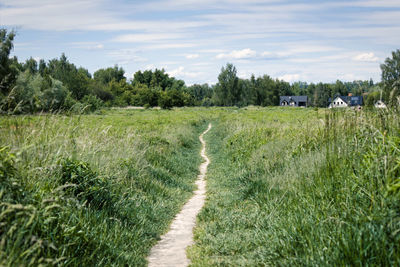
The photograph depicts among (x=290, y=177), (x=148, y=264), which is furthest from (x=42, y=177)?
(x=290, y=177)

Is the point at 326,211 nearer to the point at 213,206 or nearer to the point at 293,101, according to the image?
the point at 213,206

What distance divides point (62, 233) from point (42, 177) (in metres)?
1.13

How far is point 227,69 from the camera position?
3903 inches

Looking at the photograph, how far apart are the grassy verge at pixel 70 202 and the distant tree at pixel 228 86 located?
298ft

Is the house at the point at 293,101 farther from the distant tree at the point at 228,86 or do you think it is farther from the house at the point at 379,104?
the house at the point at 379,104

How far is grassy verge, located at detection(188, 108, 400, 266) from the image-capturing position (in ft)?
12.8

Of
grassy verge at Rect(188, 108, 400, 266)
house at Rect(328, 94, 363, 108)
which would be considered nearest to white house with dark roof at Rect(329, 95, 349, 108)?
house at Rect(328, 94, 363, 108)

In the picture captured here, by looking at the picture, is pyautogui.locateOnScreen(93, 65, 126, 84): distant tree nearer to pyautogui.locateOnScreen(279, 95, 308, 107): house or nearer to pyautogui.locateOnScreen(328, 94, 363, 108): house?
pyautogui.locateOnScreen(279, 95, 308, 107): house

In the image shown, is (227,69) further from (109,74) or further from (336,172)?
(336,172)

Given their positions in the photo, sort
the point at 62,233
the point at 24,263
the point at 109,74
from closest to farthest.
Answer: the point at 24,263
the point at 62,233
the point at 109,74

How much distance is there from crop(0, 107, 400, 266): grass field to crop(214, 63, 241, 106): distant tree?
90.4m

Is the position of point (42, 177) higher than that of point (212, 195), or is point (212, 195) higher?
point (42, 177)

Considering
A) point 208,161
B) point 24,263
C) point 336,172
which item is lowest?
point 208,161

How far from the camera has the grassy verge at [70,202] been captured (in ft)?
12.5
